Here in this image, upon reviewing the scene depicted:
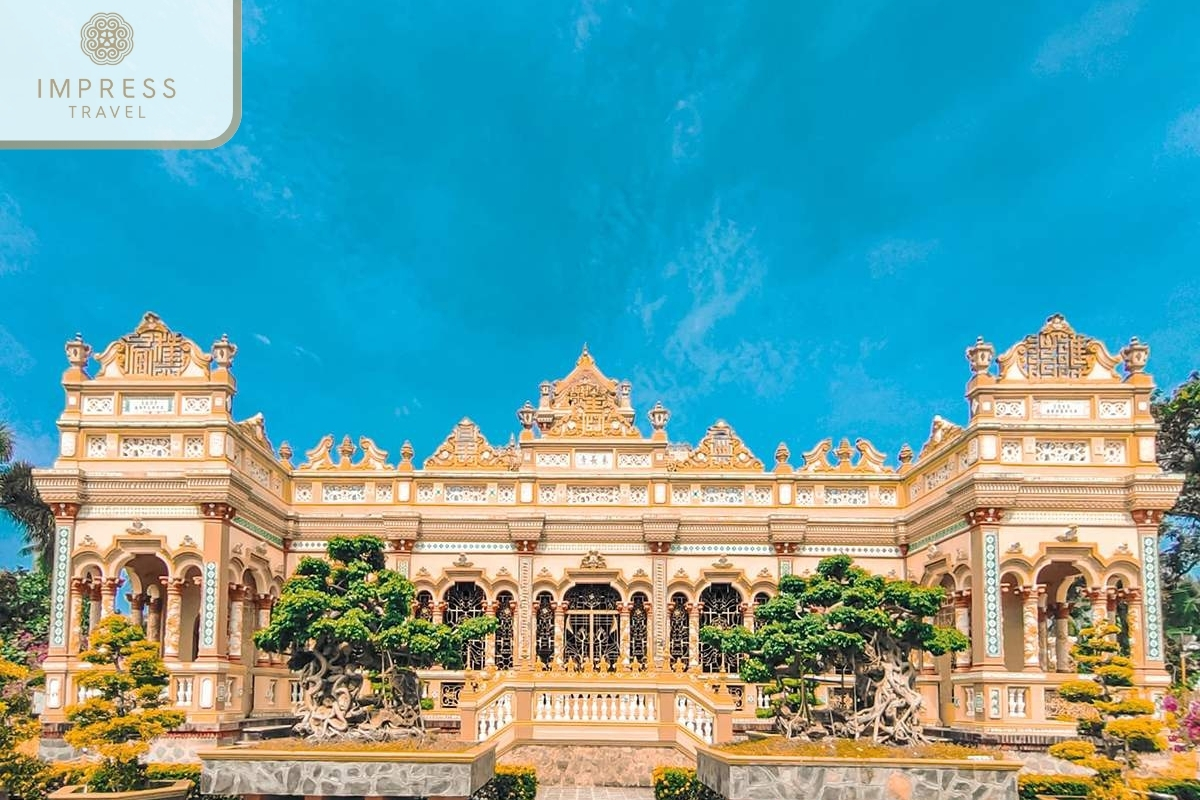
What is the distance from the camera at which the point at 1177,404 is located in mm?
26672

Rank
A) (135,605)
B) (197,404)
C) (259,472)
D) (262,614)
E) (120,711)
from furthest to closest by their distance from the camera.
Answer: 1. (135,605)
2. (262,614)
3. (259,472)
4. (197,404)
5. (120,711)

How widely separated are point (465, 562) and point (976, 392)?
10.1m

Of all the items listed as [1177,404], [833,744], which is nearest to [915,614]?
[833,744]

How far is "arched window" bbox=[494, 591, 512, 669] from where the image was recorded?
862 inches

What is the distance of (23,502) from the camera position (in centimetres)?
2862

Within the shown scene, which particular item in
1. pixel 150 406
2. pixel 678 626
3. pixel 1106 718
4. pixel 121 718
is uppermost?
pixel 150 406

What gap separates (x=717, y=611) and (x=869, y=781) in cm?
934

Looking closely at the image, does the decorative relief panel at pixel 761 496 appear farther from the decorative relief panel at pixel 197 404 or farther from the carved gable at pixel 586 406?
the decorative relief panel at pixel 197 404

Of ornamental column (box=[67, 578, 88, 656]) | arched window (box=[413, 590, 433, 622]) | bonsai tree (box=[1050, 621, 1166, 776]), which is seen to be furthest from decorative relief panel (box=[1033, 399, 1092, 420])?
ornamental column (box=[67, 578, 88, 656])

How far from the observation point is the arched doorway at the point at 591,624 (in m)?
22.0

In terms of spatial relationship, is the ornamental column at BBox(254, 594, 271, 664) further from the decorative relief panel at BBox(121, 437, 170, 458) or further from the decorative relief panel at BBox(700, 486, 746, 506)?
the decorative relief panel at BBox(700, 486, 746, 506)

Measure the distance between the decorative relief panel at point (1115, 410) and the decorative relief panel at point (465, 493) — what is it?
11403 millimetres

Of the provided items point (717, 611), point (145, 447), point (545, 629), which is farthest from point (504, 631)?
point (145, 447)

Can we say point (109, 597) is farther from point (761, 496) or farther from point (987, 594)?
point (987, 594)
